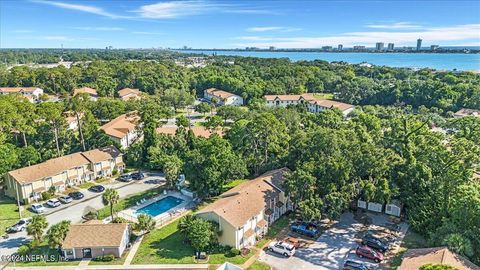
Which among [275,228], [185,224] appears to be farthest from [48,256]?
[275,228]

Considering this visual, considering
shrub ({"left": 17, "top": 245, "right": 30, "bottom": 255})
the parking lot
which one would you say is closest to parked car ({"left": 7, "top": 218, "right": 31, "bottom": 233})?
shrub ({"left": 17, "top": 245, "right": 30, "bottom": 255})

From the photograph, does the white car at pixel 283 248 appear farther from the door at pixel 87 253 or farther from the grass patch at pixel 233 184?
the door at pixel 87 253

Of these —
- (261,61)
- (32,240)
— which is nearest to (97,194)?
(32,240)

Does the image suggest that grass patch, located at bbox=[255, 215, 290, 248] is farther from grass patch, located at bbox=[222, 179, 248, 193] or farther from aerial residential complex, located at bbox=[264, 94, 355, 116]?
aerial residential complex, located at bbox=[264, 94, 355, 116]

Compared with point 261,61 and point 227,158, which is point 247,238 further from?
point 261,61

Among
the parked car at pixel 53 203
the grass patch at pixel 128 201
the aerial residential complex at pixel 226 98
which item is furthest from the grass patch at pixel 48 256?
the aerial residential complex at pixel 226 98

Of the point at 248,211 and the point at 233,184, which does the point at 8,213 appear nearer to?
the point at 233,184
